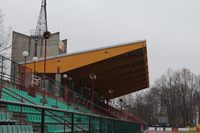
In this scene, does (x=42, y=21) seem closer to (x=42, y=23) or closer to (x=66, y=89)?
(x=42, y=23)

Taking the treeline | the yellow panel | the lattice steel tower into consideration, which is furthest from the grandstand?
the treeline

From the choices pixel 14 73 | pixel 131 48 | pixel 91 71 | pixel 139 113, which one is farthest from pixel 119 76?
pixel 139 113

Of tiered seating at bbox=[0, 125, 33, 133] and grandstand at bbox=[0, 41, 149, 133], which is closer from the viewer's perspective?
tiered seating at bbox=[0, 125, 33, 133]

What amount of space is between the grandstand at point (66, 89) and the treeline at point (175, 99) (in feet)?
202

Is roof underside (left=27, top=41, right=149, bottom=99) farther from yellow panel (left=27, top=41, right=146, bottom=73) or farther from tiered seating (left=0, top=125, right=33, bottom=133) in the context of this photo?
tiered seating (left=0, top=125, right=33, bottom=133)

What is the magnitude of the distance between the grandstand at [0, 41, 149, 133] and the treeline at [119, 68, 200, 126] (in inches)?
2425

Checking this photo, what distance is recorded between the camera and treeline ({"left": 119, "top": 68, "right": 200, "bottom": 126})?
11451cm

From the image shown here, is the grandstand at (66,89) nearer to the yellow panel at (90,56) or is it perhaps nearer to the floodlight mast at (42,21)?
the yellow panel at (90,56)

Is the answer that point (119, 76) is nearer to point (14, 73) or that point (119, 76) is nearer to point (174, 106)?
point (14, 73)

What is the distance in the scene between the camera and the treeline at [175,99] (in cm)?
11451

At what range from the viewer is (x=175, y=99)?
11456 centimetres

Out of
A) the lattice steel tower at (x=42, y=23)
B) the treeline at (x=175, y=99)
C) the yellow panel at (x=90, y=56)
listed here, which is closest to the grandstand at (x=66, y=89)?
the yellow panel at (x=90, y=56)

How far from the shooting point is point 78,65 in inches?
1211

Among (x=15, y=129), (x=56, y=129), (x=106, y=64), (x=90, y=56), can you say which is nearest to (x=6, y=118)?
(x=56, y=129)
